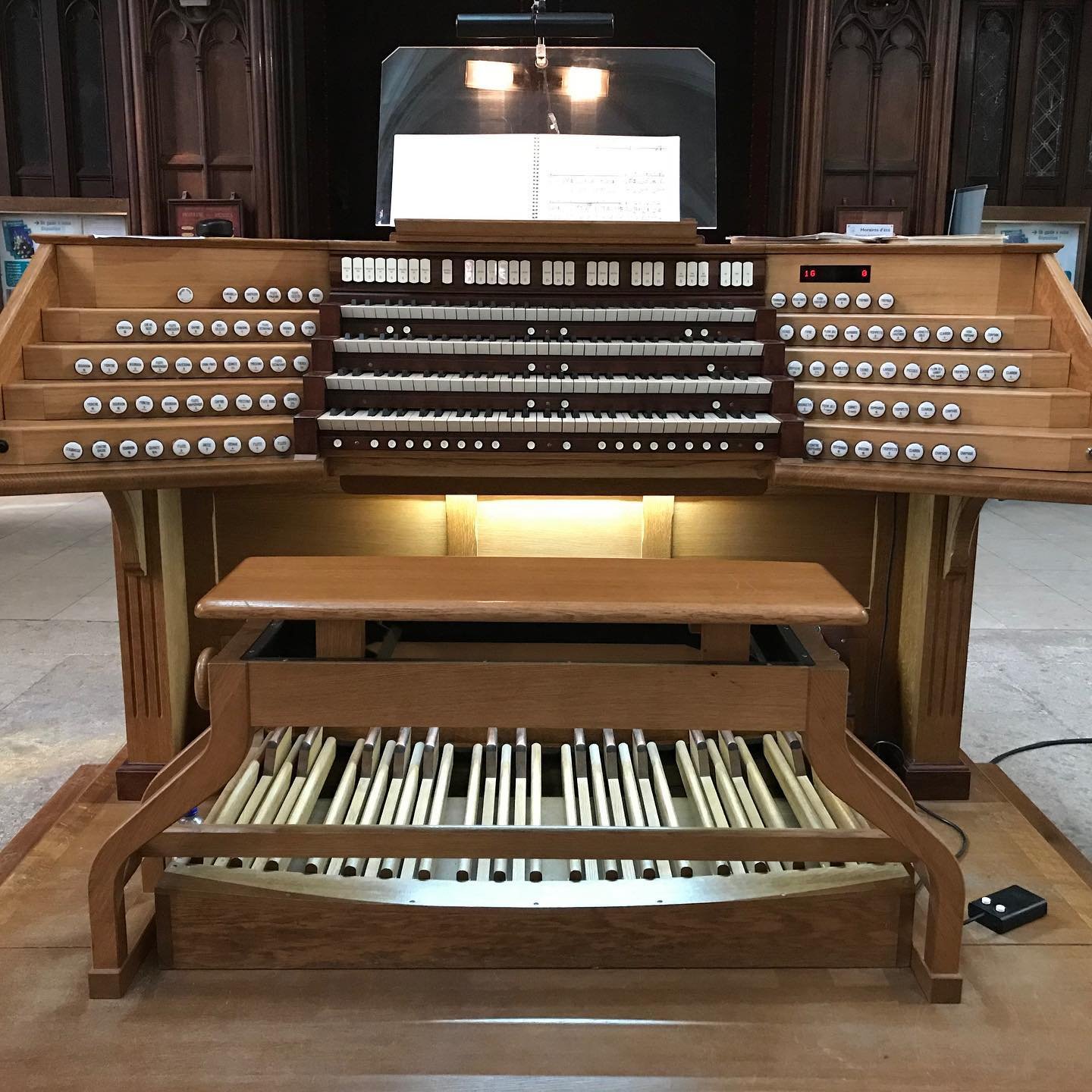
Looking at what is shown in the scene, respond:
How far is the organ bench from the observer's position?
5.35 feet

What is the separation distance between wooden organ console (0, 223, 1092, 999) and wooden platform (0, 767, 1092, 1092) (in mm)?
70

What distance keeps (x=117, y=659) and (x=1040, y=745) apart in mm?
3081

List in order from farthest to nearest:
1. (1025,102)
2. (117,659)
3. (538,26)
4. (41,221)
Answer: (41,221) < (1025,102) < (538,26) < (117,659)

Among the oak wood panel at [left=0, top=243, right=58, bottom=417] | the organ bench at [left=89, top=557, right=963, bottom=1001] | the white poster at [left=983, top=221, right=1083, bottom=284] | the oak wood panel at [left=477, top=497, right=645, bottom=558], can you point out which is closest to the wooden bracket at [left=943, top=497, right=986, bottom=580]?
the organ bench at [left=89, top=557, right=963, bottom=1001]

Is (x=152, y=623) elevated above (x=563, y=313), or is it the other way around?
(x=563, y=313)

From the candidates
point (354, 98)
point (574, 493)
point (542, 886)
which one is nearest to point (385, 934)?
point (542, 886)

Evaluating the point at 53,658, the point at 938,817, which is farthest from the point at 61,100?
the point at 938,817

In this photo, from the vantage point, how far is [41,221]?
8250 mm

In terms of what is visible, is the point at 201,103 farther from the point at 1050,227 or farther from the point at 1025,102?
the point at 1050,227

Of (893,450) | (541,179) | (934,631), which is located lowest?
(934,631)

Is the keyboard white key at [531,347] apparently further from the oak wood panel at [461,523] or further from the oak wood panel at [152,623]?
the oak wood panel at [152,623]

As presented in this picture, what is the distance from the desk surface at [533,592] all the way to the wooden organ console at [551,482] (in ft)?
0.27

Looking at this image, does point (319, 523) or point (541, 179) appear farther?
point (541, 179)

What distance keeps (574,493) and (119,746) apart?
5.13 feet
